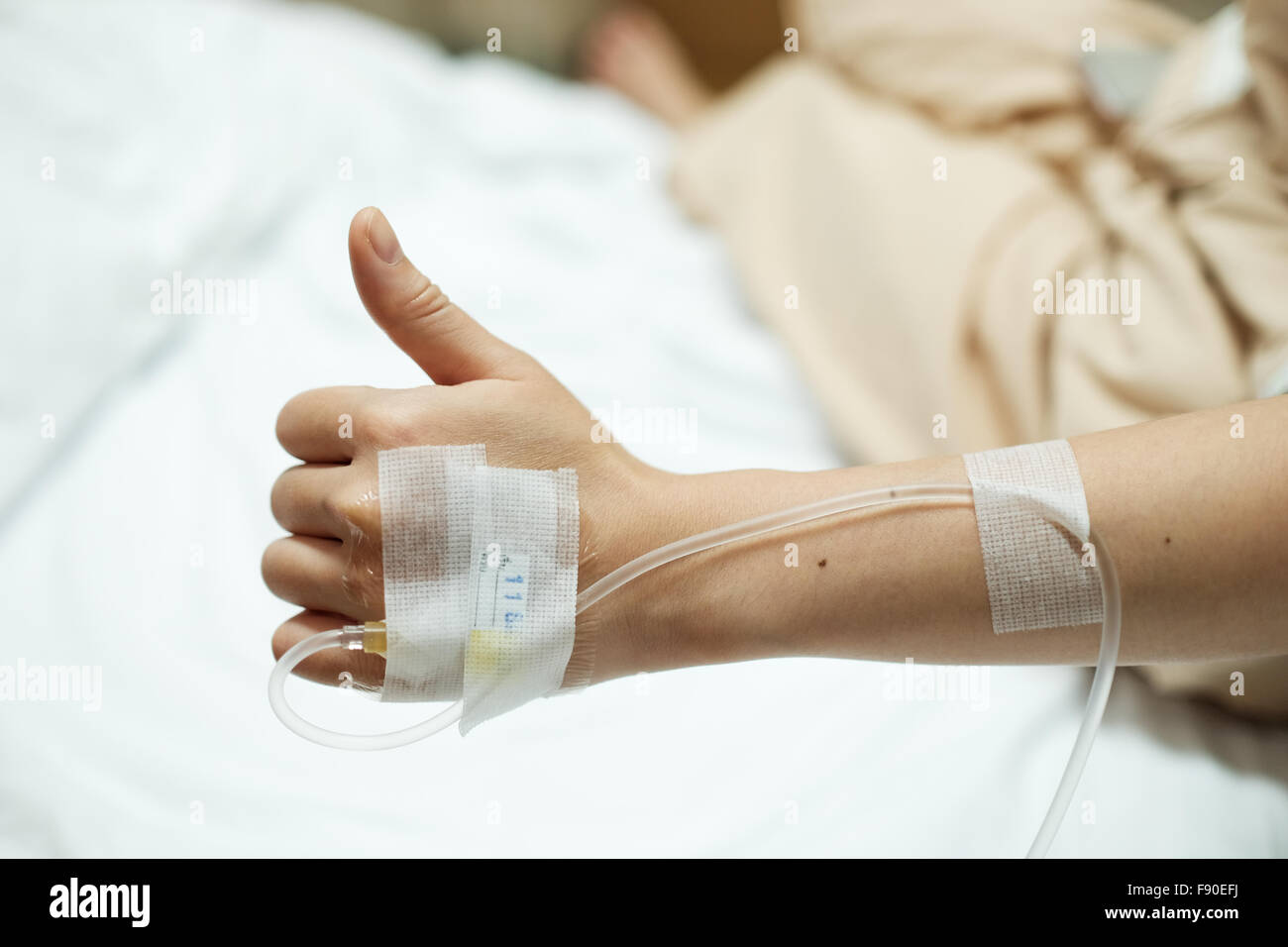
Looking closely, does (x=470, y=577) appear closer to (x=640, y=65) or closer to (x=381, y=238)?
(x=381, y=238)

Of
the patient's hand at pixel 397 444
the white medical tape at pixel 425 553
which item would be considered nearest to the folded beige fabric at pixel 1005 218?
the patient's hand at pixel 397 444

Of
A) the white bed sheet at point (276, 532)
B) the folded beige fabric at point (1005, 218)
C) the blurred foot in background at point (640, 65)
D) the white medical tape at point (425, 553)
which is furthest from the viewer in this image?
the blurred foot in background at point (640, 65)

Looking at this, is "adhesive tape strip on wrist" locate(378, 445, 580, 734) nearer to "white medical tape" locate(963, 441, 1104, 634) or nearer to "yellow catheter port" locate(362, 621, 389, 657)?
"yellow catheter port" locate(362, 621, 389, 657)

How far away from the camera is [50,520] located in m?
0.88

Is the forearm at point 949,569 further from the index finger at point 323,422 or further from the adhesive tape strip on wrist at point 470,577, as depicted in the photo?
the index finger at point 323,422

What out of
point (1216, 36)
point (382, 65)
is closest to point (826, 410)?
point (1216, 36)

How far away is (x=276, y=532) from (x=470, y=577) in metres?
0.39

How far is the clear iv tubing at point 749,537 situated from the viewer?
612mm

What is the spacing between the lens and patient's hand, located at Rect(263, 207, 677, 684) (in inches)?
23.9

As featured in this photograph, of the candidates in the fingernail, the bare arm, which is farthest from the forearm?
the fingernail

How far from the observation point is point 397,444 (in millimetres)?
604

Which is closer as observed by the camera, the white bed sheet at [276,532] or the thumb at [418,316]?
the thumb at [418,316]

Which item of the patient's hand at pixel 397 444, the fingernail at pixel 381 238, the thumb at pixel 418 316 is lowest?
the patient's hand at pixel 397 444
